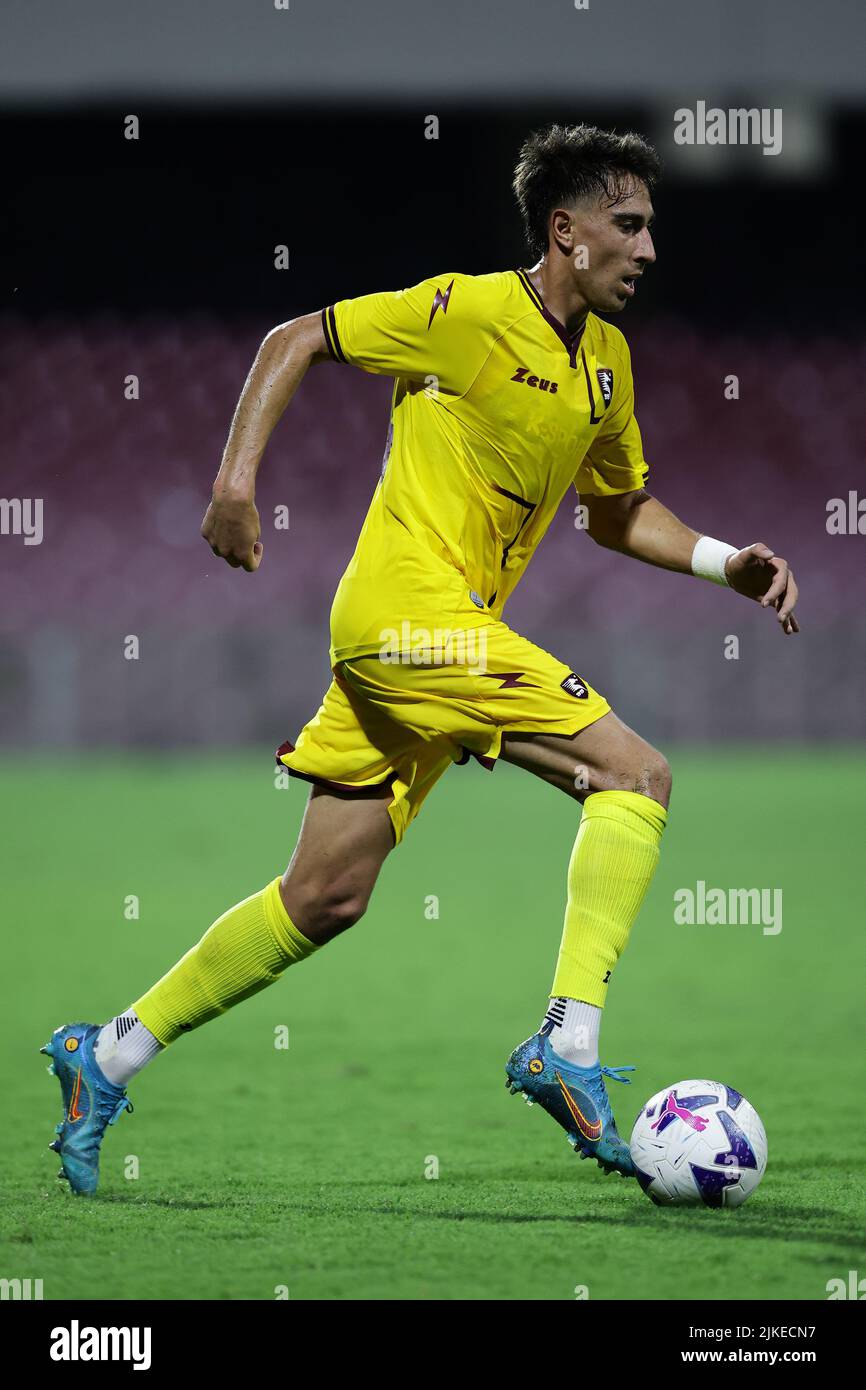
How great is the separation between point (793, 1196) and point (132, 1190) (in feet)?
4.70

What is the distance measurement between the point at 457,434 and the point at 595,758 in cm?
80

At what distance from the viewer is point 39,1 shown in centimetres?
1891

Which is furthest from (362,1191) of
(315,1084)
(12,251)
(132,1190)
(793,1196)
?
(12,251)

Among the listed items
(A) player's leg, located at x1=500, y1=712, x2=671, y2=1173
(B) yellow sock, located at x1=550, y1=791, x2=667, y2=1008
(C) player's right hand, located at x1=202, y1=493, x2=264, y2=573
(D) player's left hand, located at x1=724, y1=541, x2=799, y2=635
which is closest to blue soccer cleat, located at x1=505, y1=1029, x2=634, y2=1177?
(A) player's leg, located at x1=500, y1=712, x2=671, y2=1173

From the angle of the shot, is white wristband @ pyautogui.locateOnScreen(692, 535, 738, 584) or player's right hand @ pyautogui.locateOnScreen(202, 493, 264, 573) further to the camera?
white wristband @ pyautogui.locateOnScreen(692, 535, 738, 584)

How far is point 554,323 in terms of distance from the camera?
3.91m

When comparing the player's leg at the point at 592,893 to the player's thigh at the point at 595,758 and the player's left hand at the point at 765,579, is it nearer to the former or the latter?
the player's thigh at the point at 595,758

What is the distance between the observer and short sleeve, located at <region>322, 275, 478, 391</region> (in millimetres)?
3816

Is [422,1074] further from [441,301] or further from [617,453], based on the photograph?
[441,301]

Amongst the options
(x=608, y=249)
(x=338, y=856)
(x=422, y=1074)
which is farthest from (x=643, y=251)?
(x=422, y=1074)

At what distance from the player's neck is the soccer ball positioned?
1.71 metres

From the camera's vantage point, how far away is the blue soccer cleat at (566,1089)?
3.58 m

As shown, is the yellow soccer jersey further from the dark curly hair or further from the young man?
the dark curly hair

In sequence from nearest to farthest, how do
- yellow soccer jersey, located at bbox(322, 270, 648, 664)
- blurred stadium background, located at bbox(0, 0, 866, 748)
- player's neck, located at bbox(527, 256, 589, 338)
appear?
yellow soccer jersey, located at bbox(322, 270, 648, 664), player's neck, located at bbox(527, 256, 589, 338), blurred stadium background, located at bbox(0, 0, 866, 748)
